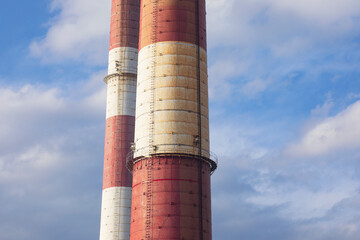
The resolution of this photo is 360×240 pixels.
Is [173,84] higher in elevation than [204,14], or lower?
lower

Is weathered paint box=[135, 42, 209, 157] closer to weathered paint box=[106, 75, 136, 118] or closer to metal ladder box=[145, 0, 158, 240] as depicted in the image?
metal ladder box=[145, 0, 158, 240]

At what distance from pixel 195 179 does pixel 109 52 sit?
119ft

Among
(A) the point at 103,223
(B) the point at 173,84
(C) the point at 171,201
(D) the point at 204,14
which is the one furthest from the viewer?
(A) the point at 103,223

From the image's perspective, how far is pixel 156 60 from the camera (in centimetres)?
5869

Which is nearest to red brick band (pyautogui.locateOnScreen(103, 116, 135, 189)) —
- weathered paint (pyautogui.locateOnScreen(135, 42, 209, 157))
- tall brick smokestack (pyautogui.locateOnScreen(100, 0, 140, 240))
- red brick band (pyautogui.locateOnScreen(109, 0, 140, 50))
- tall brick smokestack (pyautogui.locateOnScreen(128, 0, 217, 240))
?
tall brick smokestack (pyautogui.locateOnScreen(100, 0, 140, 240))

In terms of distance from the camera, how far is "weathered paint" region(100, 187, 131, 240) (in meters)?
76.4

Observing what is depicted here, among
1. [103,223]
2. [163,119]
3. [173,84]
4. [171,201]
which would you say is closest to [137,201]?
[171,201]

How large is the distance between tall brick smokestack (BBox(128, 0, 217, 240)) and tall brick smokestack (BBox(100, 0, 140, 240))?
62.5 feet

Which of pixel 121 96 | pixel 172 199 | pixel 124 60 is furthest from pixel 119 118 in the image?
pixel 172 199

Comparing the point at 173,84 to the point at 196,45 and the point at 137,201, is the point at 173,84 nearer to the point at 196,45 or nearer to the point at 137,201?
the point at 196,45

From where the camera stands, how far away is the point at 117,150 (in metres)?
79.9

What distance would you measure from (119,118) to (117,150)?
5.02m

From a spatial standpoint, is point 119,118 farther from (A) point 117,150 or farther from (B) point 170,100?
(B) point 170,100

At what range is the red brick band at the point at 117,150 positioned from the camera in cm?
7862
